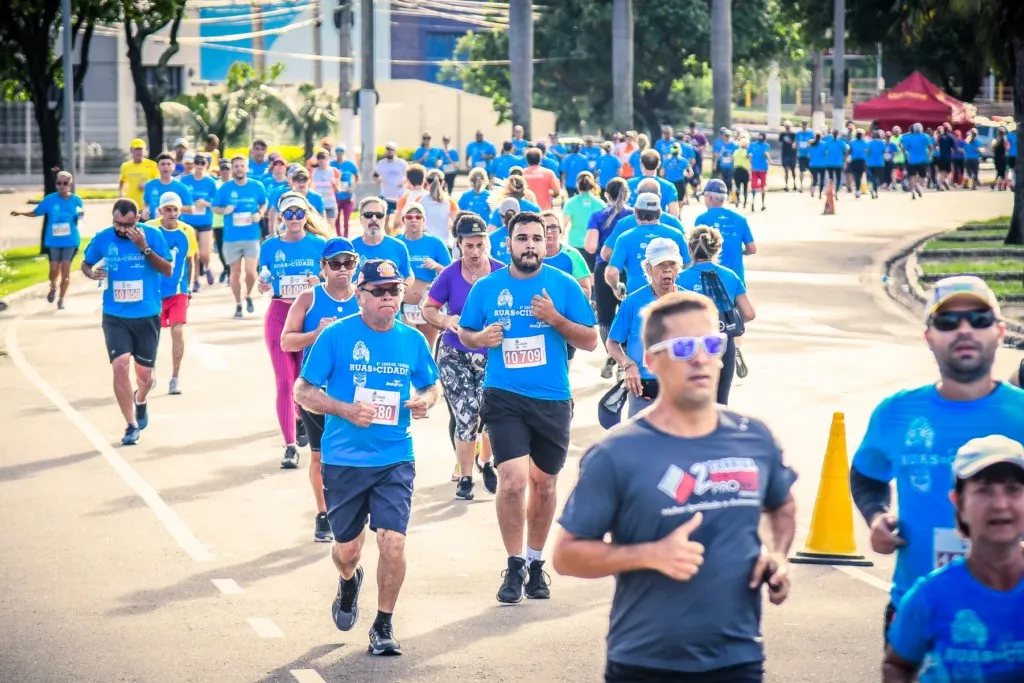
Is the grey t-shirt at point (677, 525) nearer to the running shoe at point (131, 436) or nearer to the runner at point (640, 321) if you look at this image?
the runner at point (640, 321)

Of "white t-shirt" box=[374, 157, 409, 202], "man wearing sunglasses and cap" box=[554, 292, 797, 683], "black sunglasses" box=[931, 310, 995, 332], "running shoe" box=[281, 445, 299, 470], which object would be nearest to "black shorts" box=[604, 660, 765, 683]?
"man wearing sunglasses and cap" box=[554, 292, 797, 683]

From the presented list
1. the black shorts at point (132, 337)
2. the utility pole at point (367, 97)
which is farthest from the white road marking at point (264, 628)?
the utility pole at point (367, 97)

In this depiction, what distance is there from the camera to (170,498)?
1222 centimetres

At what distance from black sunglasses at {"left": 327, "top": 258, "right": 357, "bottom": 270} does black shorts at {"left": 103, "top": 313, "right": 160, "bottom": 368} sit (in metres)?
4.43

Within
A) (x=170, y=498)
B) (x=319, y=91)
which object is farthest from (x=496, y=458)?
(x=319, y=91)

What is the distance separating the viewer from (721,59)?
5428 cm

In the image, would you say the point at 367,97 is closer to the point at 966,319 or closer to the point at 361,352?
the point at 361,352

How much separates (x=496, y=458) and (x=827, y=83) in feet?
398

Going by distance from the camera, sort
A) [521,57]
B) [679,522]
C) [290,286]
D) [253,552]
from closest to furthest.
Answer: [679,522], [253,552], [290,286], [521,57]

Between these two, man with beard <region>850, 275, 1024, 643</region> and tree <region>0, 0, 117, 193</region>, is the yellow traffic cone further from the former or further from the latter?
tree <region>0, 0, 117, 193</region>

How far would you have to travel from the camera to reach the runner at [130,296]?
14484 millimetres

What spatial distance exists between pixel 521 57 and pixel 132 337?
37.3 meters

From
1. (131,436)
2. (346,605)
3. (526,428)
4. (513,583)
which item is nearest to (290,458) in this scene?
(131,436)

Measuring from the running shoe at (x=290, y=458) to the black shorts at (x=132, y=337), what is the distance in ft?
6.15
